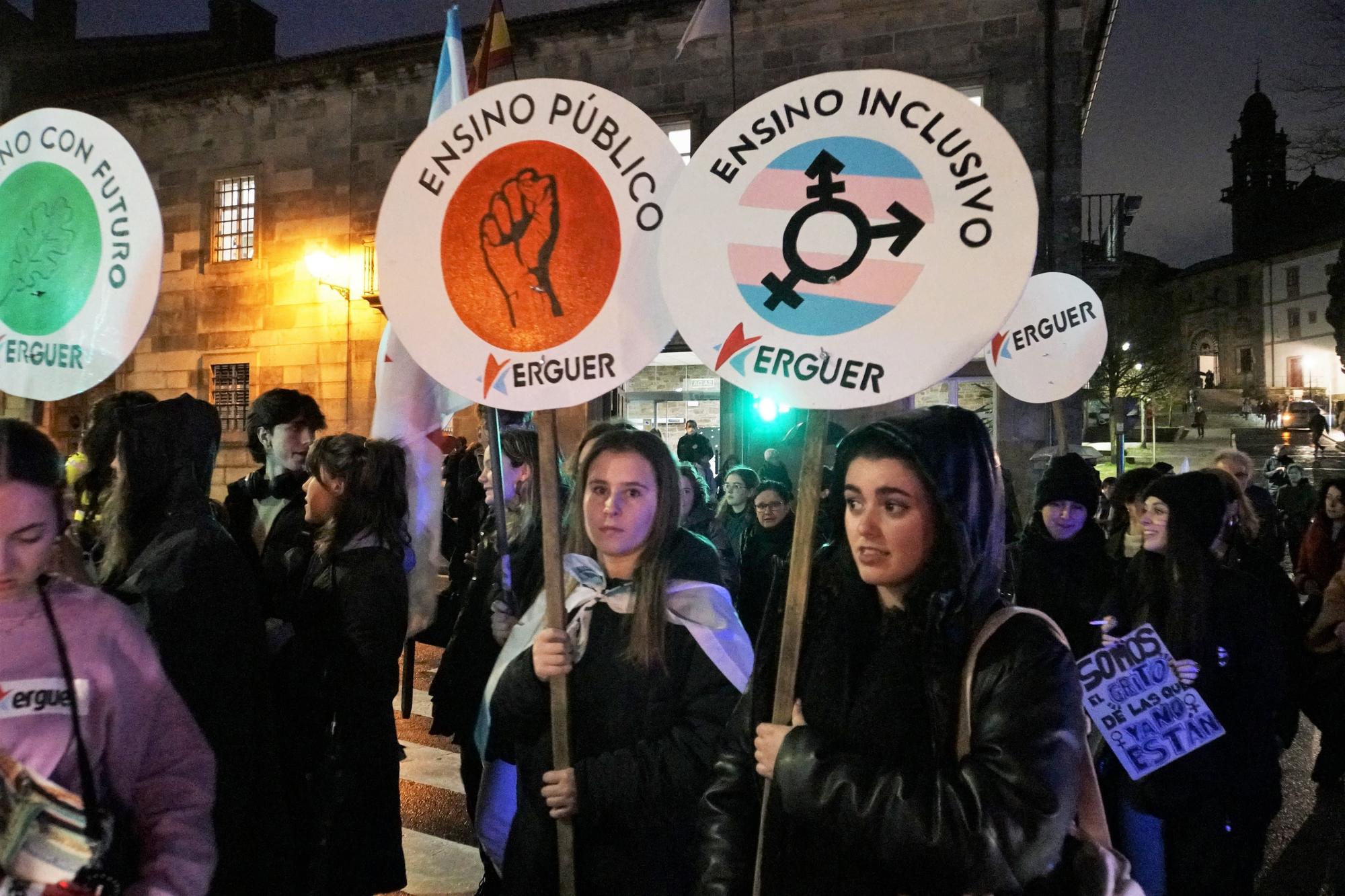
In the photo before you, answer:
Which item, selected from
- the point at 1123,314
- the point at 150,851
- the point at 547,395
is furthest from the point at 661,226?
the point at 1123,314

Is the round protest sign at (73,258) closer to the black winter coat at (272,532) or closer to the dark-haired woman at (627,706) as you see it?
the black winter coat at (272,532)

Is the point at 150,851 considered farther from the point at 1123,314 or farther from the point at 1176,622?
the point at 1123,314

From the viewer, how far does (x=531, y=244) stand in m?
2.48

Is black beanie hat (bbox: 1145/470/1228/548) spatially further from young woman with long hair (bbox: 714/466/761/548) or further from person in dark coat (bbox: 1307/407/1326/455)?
person in dark coat (bbox: 1307/407/1326/455)

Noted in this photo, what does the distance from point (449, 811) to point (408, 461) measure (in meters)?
2.15

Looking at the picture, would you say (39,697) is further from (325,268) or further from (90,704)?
(325,268)

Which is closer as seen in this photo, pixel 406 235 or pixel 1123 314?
pixel 406 235

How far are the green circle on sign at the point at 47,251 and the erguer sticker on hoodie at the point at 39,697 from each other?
1.46 m

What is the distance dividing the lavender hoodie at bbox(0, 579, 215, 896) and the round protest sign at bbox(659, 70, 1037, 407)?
4.51 feet

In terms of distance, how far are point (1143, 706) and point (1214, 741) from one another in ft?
0.85

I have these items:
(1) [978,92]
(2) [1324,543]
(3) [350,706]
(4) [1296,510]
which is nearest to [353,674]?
(3) [350,706]

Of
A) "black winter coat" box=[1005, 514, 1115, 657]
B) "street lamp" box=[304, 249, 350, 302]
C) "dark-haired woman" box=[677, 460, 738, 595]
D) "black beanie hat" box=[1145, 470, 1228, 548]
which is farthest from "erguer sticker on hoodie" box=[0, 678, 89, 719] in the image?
"street lamp" box=[304, 249, 350, 302]

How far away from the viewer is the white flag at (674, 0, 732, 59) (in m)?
8.36

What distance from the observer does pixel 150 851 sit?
1.73 metres
